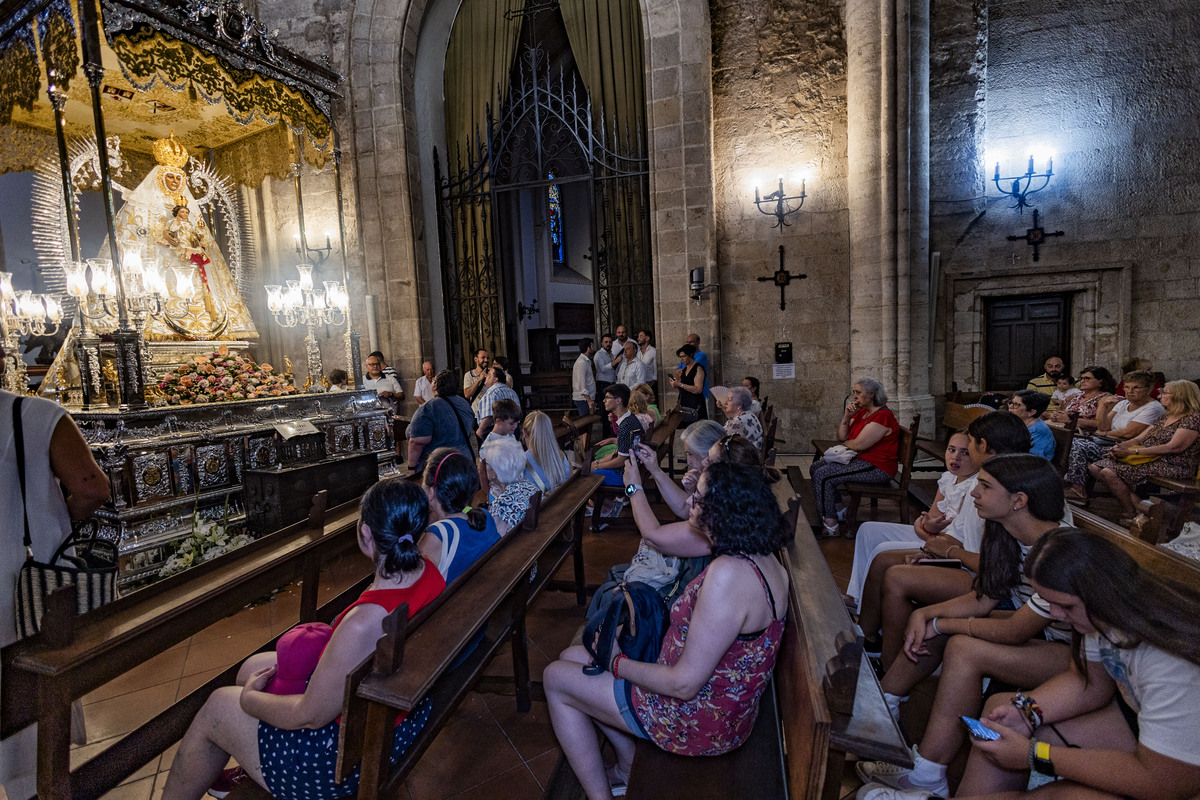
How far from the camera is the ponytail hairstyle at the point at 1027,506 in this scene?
212cm

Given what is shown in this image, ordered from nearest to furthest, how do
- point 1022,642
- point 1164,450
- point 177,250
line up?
point 1022,642, point 1164,450, point 177,250

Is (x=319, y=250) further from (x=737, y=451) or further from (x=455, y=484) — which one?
(x=737, y=451)

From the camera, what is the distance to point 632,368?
7855mm

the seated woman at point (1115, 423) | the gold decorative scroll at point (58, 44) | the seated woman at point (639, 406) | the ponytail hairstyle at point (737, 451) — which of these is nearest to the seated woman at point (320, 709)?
the ponytail hairstyle at point (737, 451)

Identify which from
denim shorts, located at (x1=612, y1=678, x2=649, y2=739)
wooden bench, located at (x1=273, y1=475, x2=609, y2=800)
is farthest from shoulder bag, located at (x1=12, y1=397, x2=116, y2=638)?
denim shorts, located at (x1=612, y1=678, x2=649, y2=739)

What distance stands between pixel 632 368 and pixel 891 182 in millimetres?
3900

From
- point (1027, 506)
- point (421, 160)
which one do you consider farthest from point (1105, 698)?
point (421, 160)

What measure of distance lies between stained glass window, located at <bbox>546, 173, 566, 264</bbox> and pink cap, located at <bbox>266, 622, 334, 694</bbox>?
50.3 feet

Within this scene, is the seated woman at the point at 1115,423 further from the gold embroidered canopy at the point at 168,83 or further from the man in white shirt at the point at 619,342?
the gold embroidered canopy at the point at 168,83

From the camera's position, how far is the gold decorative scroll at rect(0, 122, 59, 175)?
593 cm

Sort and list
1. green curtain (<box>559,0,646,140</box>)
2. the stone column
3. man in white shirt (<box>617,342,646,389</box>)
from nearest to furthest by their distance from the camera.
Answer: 1. the stone column
2. man in white shirt (<box>617,342,646,389</box>)
3. green curtain (<box>559,0,646,140</box>)

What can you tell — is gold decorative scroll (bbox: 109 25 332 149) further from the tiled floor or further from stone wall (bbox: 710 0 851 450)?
stone wall (bbox: 710 0 851 450)

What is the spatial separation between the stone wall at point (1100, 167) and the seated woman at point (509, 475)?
7714mm

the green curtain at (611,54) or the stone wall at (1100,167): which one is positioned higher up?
the green curtain at (611,54)
